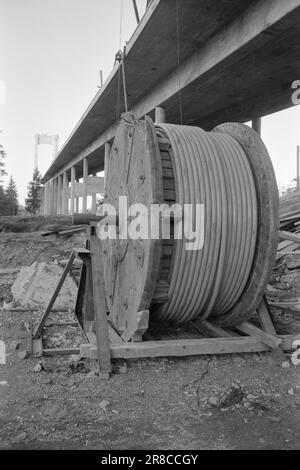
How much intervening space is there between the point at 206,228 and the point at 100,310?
43.6 inches

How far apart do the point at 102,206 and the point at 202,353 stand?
198 cm

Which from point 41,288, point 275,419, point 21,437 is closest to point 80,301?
point 41,288

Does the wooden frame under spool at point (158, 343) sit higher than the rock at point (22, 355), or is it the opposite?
the wooden frame under spool at point (158, 343)

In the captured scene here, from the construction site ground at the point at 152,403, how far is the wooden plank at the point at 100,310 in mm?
118

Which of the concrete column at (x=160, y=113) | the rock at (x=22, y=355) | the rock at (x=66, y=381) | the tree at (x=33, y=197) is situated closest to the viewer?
the rock at (x=66, y=381)

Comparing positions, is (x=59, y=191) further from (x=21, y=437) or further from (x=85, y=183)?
(x=21, y=437)

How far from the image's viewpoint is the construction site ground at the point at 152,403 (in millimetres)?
2643

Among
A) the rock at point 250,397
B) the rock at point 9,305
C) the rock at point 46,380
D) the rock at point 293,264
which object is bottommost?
the rock at point 250,397

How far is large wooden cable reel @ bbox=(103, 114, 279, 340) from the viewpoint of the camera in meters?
3.79

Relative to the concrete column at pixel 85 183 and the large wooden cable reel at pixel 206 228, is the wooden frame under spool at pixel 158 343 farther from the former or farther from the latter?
the concrete column at pixel 85 183

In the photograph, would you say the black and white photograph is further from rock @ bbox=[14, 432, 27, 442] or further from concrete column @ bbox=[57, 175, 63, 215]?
concrete column @ bbox=[57, 175, 63, 215]

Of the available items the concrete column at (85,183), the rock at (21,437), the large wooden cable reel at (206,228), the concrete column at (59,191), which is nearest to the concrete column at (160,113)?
the large wooden cable reel at (206,228)

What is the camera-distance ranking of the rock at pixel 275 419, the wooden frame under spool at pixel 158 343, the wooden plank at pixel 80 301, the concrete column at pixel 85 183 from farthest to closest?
the concrete column at pixel 85 183 → the wooden plank at pixel 80 301 → the wooden frame under spool at pixel 158 343 → the rock at pixel 275 419

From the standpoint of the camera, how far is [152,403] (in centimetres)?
313
